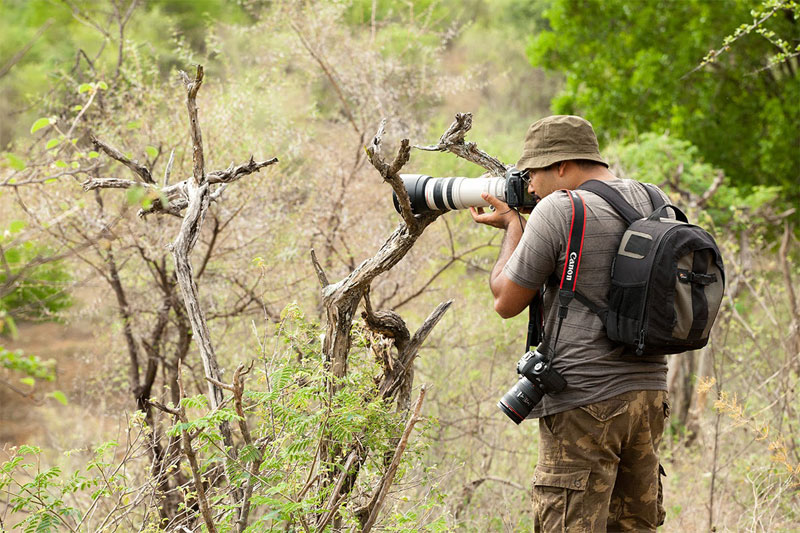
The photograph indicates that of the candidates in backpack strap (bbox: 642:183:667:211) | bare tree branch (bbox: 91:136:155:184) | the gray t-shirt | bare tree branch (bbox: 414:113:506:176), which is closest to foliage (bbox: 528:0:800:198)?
bare tree branch (bbox: 414:113:506:176)

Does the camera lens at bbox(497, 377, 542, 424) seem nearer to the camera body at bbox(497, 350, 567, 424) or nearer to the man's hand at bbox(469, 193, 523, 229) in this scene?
A: the camera body at bbox(497, 350, 567, 424)

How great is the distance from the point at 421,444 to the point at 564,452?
2.03 feet

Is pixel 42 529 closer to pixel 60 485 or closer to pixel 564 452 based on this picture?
pixel 60 485

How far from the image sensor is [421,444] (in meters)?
2.62

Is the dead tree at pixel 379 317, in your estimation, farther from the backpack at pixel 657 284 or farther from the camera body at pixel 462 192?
the backpack at pixel 657 284

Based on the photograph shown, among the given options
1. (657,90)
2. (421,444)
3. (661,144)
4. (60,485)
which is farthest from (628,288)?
(657,90)

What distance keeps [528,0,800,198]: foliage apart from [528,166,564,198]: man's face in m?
6.60

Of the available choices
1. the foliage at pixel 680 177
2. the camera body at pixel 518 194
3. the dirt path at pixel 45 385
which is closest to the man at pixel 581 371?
the camera body at pixel 518 194

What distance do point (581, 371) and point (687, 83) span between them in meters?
8.06

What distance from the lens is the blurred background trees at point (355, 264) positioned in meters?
3.00

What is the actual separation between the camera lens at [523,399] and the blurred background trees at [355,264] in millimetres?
362

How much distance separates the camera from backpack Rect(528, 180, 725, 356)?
205cm

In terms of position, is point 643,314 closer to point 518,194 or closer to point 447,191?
point 518,194

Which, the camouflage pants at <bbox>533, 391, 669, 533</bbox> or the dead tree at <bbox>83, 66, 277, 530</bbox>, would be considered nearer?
the camouflage pants at <bbox>533, 391, 669, 533</bbox>
